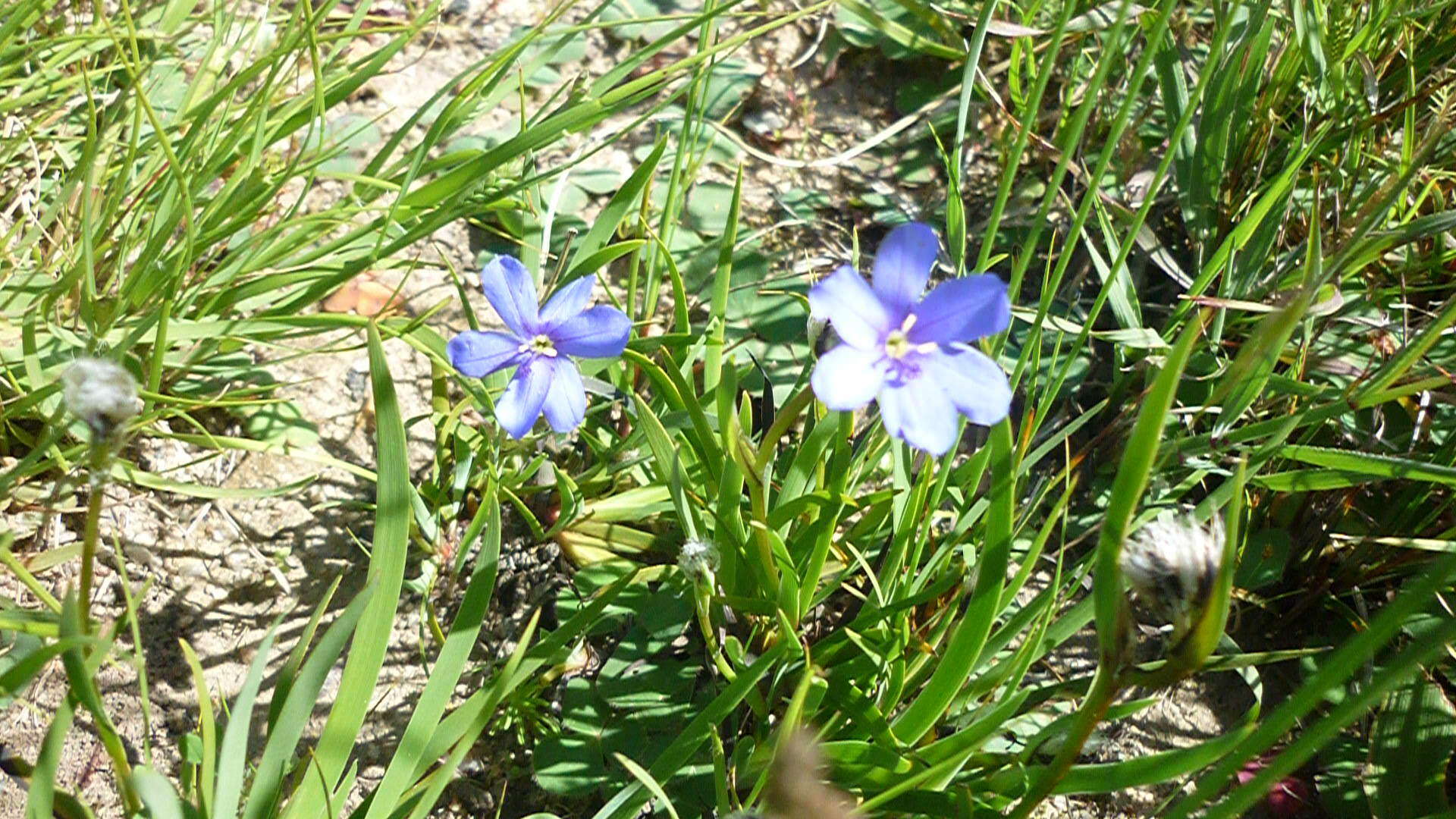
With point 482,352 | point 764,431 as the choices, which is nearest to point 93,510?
point 482,352

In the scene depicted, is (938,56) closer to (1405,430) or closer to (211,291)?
(1405,430)

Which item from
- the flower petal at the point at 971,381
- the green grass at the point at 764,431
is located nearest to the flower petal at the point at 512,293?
the green grass at the point at 764,431

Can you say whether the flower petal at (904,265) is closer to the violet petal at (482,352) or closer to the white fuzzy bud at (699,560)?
the white fuzzy bud at (699,560)

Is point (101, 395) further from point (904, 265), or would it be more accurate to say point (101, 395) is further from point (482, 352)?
point (904, 265)

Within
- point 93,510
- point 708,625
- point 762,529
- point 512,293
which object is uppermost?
point 512,293

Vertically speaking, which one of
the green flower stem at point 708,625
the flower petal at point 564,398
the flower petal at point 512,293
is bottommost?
the green flower stem at point 708,625

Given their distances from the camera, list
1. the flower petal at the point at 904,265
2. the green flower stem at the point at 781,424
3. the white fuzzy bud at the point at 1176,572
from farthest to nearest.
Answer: the green flower stem at the point at 781,424 < the flower petal at the point at 904,265 < the white fuzzy bud at the point at 1176,572
